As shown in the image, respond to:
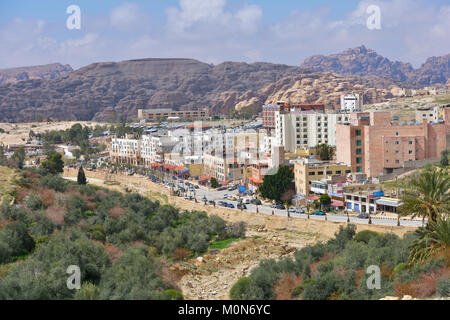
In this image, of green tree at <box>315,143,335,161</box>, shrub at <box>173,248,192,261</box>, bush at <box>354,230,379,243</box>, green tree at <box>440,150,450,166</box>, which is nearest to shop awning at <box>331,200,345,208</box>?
bush at <box>354,230,379,243</box>

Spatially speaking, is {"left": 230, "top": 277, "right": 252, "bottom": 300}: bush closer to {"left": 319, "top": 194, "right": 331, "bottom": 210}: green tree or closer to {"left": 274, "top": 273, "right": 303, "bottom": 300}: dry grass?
{"left": 274, "top": 273, "right": 303, "bottom": 300}: dry grass

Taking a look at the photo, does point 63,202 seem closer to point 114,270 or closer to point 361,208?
point 114,270

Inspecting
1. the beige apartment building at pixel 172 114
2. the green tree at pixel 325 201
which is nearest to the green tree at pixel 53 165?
the green tree at pixel 325 201

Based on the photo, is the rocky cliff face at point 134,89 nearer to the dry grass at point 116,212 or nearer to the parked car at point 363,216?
the dry grass at point 116,212

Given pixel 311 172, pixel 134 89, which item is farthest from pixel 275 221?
pixel 134 89

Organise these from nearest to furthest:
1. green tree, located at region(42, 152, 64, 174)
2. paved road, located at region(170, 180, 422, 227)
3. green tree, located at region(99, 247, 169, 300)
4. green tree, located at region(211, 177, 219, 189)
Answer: green tree, located at region(99, 247, 169, 300) → paved road, located at region(170, 180, 422, 227) → green tree, located at region(211, 177, 219, 189) → green tree, located at region(42, 152, 64, 174)
